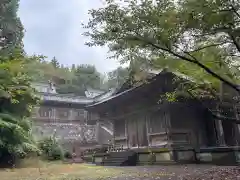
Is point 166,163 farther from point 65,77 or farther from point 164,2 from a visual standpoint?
point 65,77

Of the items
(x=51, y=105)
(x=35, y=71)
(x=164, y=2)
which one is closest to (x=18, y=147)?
(x=35, y=71)

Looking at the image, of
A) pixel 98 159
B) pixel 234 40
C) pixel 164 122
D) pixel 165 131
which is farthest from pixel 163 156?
pixel 234 40

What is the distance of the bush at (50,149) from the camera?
1891cm

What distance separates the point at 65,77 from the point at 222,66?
4969 centimetres

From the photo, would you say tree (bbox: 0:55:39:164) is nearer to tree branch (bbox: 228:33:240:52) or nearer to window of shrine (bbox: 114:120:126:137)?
window of shrine (bbox: 114:120:126:137)

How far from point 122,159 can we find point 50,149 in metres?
6.30

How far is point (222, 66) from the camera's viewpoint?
7949mm

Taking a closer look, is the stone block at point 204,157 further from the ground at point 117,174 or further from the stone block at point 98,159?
the stone block at point 98,159

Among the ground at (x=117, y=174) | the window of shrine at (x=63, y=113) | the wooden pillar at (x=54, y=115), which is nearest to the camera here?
the ground at (x=117, y=174)

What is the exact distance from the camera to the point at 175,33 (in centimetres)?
712

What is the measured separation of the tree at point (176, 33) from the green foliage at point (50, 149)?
44.0 feet

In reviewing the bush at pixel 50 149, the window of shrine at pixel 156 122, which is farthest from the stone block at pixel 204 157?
the bush at pixel 50 149

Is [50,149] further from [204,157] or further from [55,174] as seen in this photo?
[204,157]

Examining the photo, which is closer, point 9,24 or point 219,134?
point 219,134
